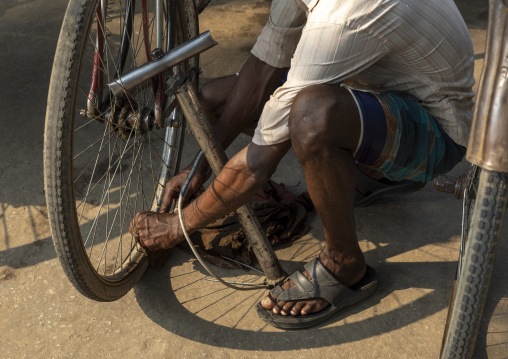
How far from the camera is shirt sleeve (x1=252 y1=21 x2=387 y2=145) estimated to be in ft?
5.01

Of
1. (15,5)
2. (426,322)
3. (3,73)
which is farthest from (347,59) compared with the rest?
(15,5)

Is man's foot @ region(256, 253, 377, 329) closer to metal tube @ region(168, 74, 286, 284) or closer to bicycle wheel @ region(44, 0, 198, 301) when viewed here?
metal tube @ region(168, 74, 286, 284)

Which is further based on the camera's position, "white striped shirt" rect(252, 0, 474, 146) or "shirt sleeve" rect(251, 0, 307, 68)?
"shirt sleeve" rect(251, 0, 307, 68)

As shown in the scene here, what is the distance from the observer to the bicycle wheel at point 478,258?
1.11 m

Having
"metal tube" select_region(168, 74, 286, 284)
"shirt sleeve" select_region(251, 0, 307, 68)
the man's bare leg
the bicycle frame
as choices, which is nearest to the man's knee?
the man's bare leg

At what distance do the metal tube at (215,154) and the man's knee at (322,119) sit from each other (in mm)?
209

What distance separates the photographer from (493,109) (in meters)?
1.12

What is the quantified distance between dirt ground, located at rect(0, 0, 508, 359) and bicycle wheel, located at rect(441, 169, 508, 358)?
433 mm

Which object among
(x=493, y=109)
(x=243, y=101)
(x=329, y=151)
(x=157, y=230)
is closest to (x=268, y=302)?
(x=157, y=230)

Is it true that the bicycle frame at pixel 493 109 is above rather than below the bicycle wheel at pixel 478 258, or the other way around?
above

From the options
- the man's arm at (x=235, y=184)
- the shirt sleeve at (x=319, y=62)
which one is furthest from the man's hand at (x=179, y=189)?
the shirt sleeve at (x=319, y=62)

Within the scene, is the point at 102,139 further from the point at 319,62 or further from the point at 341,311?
the point at 341,311

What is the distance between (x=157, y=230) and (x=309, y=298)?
46 centimetres

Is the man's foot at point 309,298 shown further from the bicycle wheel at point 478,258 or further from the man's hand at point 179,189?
the bicycle wheel at point 478,258
